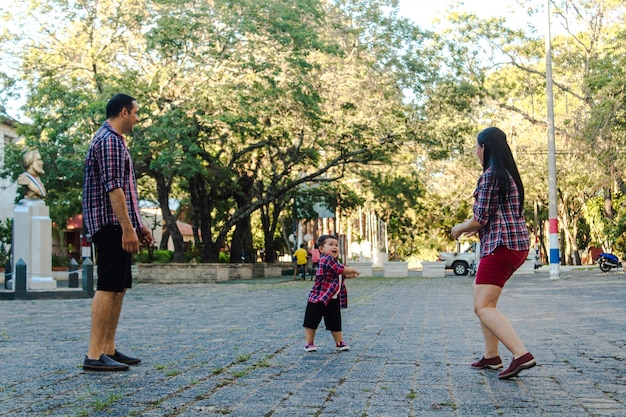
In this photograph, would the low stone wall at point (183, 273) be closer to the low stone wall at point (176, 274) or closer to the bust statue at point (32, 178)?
the low stone wall at point (176, 274)

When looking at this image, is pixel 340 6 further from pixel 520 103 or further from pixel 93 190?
pixel 93 190

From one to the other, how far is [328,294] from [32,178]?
14069mm

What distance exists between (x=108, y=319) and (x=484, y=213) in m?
2.79

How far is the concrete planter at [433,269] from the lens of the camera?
1576 inches

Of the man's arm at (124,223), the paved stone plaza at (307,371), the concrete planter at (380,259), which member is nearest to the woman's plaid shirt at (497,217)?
the paved stone plaza at (307,371)

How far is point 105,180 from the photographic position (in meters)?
6.43

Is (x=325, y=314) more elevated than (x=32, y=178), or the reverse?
(x=32, y=178)

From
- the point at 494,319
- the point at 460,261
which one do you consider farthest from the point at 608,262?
the point at 494,319

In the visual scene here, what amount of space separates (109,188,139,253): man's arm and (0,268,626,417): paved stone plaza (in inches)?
35.2

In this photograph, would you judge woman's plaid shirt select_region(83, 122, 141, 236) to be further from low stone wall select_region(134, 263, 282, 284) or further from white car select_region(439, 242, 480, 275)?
white car select_region(439, 242, 480, 275)

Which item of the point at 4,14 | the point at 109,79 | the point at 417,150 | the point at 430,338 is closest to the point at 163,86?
the point at 109,79

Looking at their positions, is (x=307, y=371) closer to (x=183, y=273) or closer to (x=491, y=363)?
(x=491, y=363)

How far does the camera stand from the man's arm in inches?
249

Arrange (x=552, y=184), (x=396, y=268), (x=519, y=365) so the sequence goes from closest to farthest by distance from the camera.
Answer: (x=519, y=365), (x=552, y=184), (x=396, y=268)
